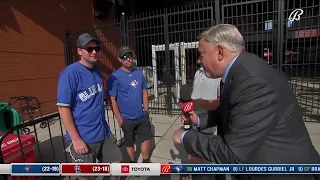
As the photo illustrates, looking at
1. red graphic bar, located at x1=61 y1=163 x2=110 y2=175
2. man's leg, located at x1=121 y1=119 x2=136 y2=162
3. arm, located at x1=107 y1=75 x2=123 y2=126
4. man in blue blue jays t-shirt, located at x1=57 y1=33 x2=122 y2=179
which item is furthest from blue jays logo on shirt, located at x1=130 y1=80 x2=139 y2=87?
red graphic bar, located at x1=61 y1=163 x2=110 y2=175

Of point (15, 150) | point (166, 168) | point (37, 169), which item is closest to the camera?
point (166, 168)

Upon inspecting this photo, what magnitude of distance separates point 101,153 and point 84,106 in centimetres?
65

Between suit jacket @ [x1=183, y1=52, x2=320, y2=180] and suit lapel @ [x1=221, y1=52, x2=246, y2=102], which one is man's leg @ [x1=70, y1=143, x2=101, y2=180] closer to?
suit jacket @ [x1=183, y1=52, x2=320, y2=180]

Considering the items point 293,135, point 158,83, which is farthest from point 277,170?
point 158,83

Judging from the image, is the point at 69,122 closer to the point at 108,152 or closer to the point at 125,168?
the point at 108,152

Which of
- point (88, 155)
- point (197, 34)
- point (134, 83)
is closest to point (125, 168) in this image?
point (88, 155)

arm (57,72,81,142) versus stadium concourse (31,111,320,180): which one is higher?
arm (57,72,81,142)

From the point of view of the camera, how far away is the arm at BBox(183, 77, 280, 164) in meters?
1.07

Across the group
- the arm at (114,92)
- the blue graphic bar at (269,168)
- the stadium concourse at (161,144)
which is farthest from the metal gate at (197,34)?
the blue graphic bar at (269,168)

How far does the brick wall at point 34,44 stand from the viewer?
6285mm

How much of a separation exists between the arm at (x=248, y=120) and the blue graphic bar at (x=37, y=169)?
120cm

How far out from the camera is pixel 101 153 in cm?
260

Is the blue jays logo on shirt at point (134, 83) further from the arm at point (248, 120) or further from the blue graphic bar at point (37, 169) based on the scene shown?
the arm at point (248, 120)

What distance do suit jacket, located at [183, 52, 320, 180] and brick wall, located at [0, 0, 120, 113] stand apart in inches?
273
